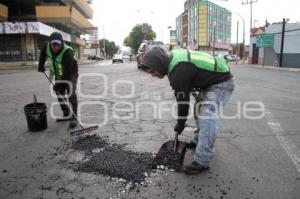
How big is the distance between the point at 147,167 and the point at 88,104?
16.4ft

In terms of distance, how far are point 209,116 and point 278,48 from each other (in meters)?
35.0

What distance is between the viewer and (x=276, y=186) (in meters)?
3.54

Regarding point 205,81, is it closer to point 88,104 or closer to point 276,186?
point 276,186

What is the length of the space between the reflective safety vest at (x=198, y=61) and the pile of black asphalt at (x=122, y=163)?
1.22 metres

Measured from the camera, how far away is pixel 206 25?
3725 inches

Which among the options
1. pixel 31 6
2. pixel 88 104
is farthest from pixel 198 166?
pixel 31 6

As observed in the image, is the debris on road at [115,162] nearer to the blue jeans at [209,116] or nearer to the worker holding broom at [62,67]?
the blue jeans at [209,116]

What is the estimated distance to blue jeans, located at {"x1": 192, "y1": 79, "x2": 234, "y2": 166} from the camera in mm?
3812

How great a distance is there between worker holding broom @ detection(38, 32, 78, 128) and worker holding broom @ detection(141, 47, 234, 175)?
285 cm

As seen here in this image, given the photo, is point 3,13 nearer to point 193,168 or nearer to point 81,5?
point 81,5

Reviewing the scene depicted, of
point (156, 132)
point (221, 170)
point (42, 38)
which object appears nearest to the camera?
point (221, 170)

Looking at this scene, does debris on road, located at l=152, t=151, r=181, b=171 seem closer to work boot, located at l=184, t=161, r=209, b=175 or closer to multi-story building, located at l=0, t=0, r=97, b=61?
work boot, located at l=184, t=161, r=209, b=175

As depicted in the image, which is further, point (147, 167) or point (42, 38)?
point (42, 38)

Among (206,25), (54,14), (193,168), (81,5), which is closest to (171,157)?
(193,168)
